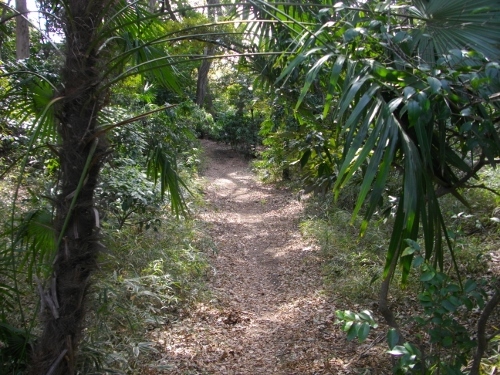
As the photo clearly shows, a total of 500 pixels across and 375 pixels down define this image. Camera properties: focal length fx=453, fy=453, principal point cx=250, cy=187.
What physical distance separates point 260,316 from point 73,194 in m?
3.44

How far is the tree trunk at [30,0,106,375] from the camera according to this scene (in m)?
2.84

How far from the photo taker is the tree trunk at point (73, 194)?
2.84m

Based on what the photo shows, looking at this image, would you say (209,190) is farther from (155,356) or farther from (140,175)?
(155,356)

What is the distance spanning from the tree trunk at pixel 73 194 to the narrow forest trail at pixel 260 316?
1.42m

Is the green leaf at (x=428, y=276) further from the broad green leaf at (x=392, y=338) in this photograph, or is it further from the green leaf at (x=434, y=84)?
the green leaf at (x=434, y=84)

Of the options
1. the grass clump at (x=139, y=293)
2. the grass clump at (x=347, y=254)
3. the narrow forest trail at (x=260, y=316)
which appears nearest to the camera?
the grass clump at (x=139, y=293)

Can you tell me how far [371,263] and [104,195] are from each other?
373 centimetres

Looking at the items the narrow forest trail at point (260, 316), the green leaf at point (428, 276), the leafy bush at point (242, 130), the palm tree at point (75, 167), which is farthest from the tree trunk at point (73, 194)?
the leafy bush at point (242, 130)

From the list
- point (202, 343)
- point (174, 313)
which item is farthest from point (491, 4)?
point (174, 313)

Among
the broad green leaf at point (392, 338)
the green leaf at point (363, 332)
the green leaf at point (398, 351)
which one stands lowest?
the green leaf at point (398, 351)

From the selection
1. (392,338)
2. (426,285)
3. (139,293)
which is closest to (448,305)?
(426,285)

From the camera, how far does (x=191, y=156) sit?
1445cm

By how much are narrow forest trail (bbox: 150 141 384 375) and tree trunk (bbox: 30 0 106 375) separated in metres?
1.42

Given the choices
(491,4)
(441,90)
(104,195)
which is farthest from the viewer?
(104,195)
